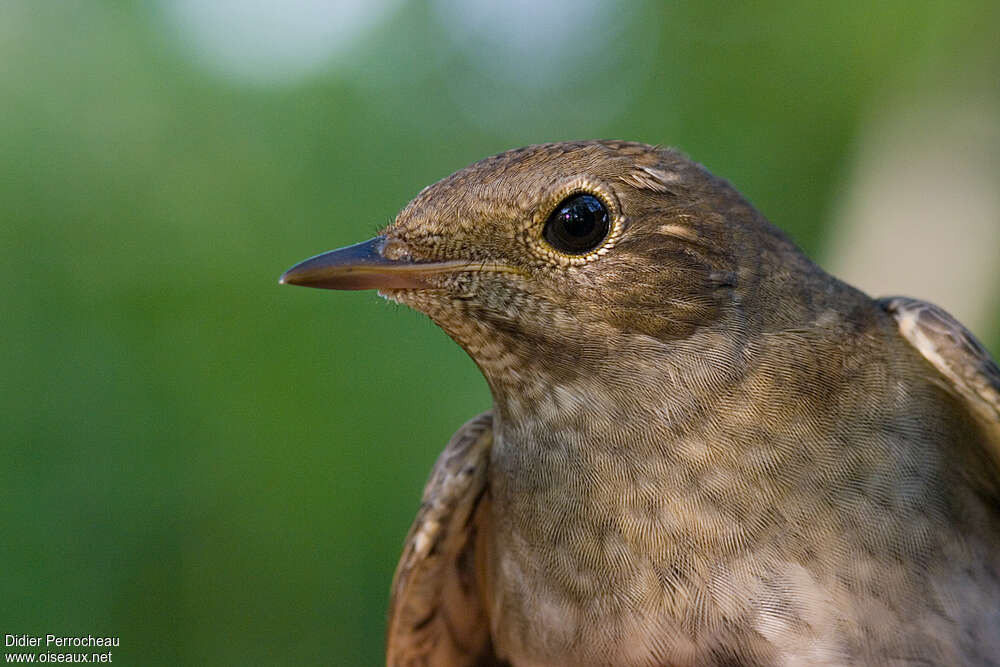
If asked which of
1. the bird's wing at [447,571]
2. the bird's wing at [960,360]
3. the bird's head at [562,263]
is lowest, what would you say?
the bird's wing at [447,571]

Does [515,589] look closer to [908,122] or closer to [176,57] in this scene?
[908,122]

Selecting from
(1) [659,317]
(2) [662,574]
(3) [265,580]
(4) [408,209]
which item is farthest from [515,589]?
(3) [265,580]

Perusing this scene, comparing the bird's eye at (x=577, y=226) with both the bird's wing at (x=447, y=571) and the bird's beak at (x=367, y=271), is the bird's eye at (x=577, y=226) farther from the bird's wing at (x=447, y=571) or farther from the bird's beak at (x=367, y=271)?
the bird's wing at (x=447, y=571)

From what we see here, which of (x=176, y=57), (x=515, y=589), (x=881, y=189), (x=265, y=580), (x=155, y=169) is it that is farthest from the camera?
(x=176, y=57)

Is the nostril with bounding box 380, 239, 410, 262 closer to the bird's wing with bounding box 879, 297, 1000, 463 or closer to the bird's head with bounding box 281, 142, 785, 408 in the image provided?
the bird's head with bounding box 281, 142, 785, 408

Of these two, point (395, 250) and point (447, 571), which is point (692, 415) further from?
point (447, 571)

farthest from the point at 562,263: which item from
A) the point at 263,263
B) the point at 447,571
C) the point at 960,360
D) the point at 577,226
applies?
the point at 263,263

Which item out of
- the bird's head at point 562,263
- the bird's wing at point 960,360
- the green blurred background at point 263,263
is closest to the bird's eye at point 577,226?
the bird's head at point 562,263

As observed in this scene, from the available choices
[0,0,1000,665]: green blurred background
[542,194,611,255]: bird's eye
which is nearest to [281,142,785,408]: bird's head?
[542,194,611,255]: bird's eye
